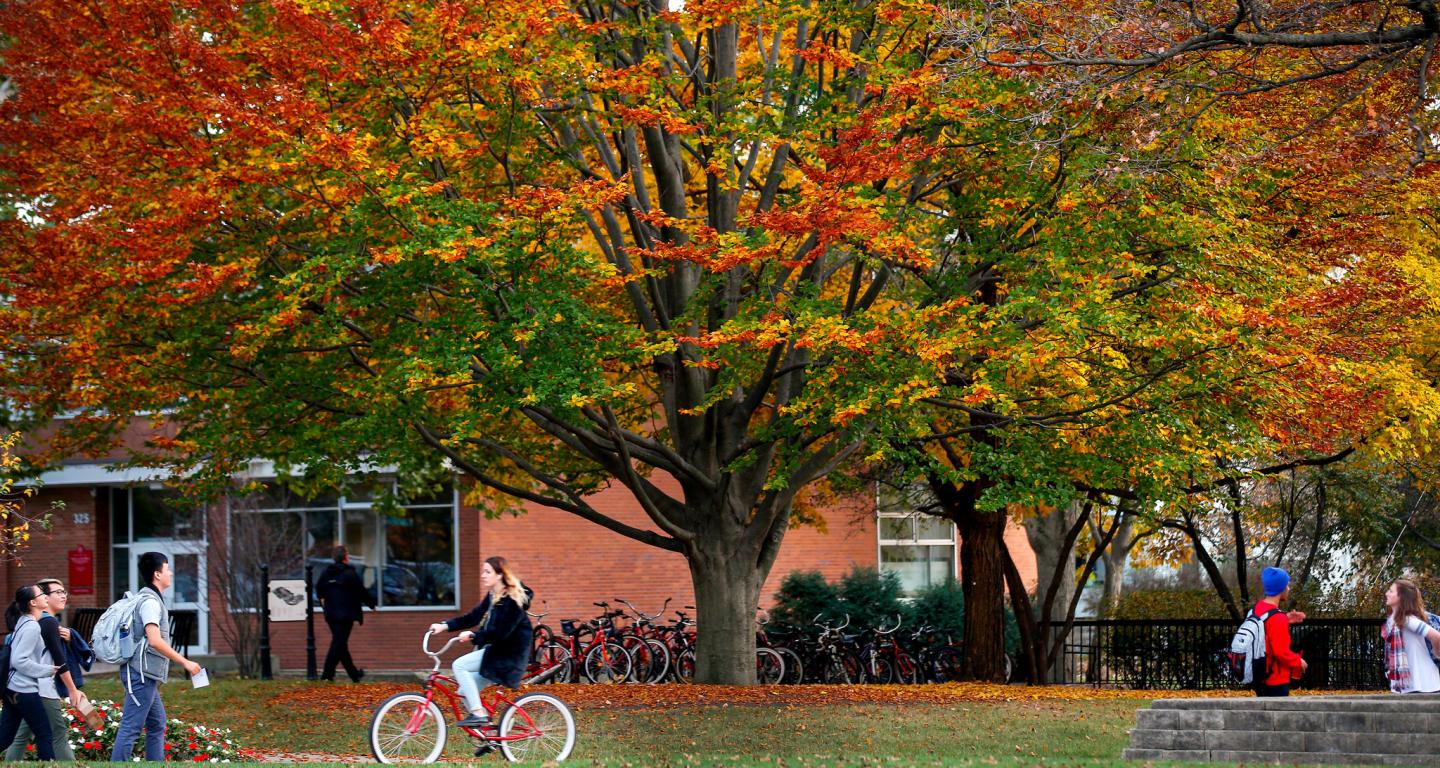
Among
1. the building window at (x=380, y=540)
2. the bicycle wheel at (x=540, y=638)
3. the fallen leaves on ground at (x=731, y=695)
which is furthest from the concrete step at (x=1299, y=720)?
the building window at (x=380, y=540)

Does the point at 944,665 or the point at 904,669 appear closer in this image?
the point at 904,669

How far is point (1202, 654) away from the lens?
2342 cm

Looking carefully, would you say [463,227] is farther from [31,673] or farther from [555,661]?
[555,661]

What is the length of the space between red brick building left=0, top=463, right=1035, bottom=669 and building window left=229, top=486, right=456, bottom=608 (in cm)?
3

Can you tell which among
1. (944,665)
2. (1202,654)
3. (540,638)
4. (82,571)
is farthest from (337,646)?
(82,571)

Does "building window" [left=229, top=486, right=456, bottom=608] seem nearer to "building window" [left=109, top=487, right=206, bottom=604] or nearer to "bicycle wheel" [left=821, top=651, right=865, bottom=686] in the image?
"building window" [left=109, top=487, right=206, bottom=604]

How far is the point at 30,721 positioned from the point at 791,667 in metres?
14.6

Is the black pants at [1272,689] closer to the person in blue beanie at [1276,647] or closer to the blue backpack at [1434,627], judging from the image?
the person in blue beanie at [1276,647]

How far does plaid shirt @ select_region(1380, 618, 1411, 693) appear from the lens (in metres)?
11.6

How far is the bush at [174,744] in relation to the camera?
1266cm

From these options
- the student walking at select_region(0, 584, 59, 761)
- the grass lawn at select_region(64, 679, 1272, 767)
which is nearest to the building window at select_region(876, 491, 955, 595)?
the grass lawn at select_region(64, 679, 1272, 767)

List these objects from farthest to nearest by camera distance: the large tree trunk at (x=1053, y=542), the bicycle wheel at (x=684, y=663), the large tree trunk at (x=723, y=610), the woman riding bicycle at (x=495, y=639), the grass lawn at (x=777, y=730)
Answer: the large tree trunk at (x=1053, y=542) < the bicycle wheel at (x=684, y=663) < the large tree trunk at (x=723, y=610) < the grass lawn at (x=777, y=730) < the woman riding bicycle at (x=495, y=639)

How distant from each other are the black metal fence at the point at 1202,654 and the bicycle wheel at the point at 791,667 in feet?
14.2

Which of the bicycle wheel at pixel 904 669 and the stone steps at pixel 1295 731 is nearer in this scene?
the stone steps at pixel 1295 731
